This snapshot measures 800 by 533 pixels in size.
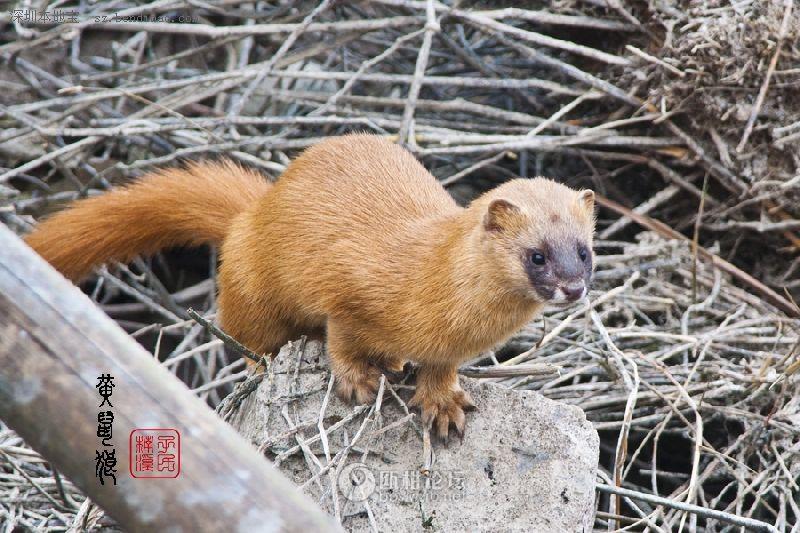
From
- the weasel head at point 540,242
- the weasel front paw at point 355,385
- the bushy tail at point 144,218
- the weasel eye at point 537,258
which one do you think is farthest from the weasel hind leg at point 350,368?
the bushy tail at point 144,218

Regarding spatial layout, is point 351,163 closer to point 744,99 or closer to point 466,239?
point 466,239

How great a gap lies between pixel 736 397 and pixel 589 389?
0.61m

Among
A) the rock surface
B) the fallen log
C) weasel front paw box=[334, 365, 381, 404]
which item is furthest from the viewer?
weasel front paw box=[334, 365, 381, 404]

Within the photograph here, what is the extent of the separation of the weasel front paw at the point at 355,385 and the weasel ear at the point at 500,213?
72 centimetres

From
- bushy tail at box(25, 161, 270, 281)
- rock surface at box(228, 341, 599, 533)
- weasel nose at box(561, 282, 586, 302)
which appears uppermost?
weasel nose at box(561, 282, 586, 302)

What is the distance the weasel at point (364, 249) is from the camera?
3.36 m

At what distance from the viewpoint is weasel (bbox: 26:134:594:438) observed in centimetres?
336

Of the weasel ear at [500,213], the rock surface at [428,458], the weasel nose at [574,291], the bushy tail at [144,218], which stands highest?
the weasel ear at [500,213]

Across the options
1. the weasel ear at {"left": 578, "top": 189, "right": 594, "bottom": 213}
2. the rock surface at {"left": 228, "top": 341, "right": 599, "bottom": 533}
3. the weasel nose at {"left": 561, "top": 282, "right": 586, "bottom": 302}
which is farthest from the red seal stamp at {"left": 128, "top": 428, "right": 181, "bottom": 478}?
the weasel ear at {"left": 578, "top": 189, "right": 594, "bottom": 213}

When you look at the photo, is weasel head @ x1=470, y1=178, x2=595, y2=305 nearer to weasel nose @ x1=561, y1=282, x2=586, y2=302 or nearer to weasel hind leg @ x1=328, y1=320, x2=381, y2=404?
weasel nose @ x1=561, y1=282, x2=586, y2=302

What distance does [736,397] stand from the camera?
432cm

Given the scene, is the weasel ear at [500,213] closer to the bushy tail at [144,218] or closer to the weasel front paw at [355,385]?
the weasel front paw at [355,385]

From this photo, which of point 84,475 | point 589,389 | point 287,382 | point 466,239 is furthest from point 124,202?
point 84,475

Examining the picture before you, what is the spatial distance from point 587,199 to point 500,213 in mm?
336
